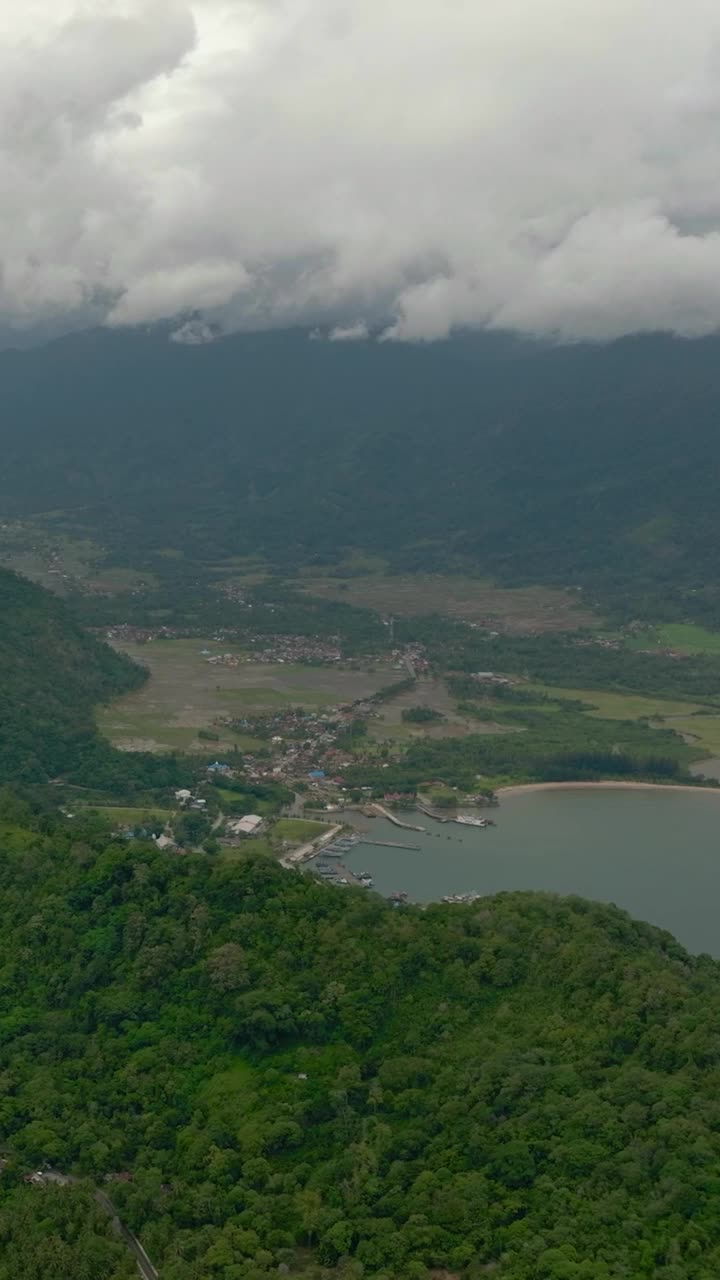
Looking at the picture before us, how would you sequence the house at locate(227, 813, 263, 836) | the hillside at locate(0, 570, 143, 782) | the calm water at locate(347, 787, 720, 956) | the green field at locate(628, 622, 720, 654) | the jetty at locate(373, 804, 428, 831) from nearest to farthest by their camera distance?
A: 1. the calm water at locate(347, 787, 720, 956)
2. the house at locate(227, 813, 263, 836)
3. the jetty at locate(373, 804, 428, 831)
4. the hillside at locate(0, 570, 143, 782)
5. the green field at locate(628, 622, 720, 654)

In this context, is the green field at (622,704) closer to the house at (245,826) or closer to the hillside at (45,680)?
the hillside at (45,680)

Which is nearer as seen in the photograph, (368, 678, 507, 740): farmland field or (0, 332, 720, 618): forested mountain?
(368, 678, 507, 740): farmland field

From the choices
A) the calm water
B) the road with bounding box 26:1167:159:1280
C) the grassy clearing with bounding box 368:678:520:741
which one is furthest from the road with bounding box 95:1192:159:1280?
the grassy clearing with bounding box 368:678:520:741

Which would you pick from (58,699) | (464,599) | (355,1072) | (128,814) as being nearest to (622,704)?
(58,699)

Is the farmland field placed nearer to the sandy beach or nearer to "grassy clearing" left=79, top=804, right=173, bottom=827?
the sandy beach

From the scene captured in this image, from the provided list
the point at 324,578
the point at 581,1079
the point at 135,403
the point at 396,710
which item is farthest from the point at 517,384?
the point at 581,1079

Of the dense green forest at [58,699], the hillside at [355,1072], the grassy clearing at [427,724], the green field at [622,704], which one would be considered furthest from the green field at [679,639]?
the hillside at [355,1072]

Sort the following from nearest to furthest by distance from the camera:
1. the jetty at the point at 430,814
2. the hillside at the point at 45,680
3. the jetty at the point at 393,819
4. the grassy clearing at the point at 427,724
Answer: the jetty at the point at 393,819
the jetty at the point at 430,814
the hillside at the point at 45,680
the grassy clearing at the point at 427,724

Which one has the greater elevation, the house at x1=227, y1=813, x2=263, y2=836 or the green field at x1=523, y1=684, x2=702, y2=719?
the green field at x1=523, y1=684, x2=702, y2=719
